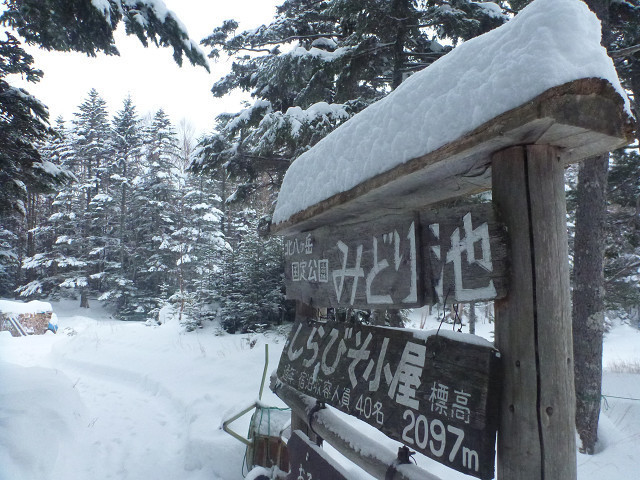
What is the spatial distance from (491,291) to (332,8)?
6346 millimetres

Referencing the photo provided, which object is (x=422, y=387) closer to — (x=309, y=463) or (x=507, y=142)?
(x=507, y=142)

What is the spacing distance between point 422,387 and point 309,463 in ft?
3.79

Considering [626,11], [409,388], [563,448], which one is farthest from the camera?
[626,11]

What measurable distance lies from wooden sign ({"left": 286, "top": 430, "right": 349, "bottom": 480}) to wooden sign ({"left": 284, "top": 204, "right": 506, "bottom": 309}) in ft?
2.83

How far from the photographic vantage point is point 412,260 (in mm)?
1582

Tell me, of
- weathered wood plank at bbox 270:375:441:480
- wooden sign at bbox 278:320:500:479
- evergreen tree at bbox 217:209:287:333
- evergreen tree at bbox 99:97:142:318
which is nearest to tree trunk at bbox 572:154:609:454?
weathered wood plank at bbox 270:375:441:480

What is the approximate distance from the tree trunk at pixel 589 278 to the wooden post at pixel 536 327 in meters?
5.04

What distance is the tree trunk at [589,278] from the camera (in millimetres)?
5238

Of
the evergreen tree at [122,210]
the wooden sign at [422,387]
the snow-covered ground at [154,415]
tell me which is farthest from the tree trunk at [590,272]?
the evergreen tree at [122,210]

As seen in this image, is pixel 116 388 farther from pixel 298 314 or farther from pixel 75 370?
pixel 298 314

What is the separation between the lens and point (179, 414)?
5812mm

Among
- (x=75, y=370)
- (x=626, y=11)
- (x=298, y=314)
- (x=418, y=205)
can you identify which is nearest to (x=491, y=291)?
(x=418, y=205)

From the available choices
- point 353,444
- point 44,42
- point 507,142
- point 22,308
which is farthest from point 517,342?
point 22,308

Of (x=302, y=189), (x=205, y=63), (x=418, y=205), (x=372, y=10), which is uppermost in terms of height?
(x=372, y=10)
